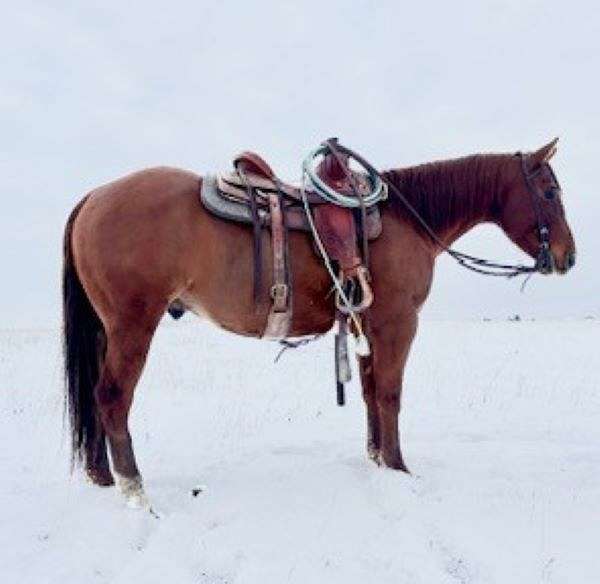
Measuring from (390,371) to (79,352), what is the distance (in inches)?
98.0

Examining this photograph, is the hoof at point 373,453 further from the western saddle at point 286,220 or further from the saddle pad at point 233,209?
the saddle pad at point 233,209

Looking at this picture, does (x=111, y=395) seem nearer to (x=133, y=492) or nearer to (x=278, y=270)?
(x=133, y=492)

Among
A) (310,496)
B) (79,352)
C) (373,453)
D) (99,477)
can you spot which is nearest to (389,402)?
(373,453)

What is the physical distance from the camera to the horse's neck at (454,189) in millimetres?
5676

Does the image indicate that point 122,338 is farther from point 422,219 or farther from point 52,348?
point 52,348

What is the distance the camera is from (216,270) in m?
4.72

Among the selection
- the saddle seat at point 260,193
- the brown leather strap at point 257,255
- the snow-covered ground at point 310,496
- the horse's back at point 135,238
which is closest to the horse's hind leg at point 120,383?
the horse's back at point 135,238

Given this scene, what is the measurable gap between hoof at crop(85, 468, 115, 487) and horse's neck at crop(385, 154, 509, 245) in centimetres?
343

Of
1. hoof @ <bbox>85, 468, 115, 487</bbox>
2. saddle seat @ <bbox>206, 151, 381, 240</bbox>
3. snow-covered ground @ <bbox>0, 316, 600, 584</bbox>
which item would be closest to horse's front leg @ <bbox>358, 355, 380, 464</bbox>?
snow-covered ground @ <bbox>0, 316, 600, 584</bbox>

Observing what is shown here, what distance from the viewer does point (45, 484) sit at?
4.96 meters

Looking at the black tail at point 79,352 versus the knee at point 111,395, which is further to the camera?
the black tail at point 79,352

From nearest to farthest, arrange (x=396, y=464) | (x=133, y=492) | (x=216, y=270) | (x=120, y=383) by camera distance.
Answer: (x=133, y=492)
(x=120, y=383)
(x=216, y=270)
(x=396, y=464)

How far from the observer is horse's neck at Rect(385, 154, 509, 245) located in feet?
18.6

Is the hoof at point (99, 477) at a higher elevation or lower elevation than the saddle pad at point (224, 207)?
lower
